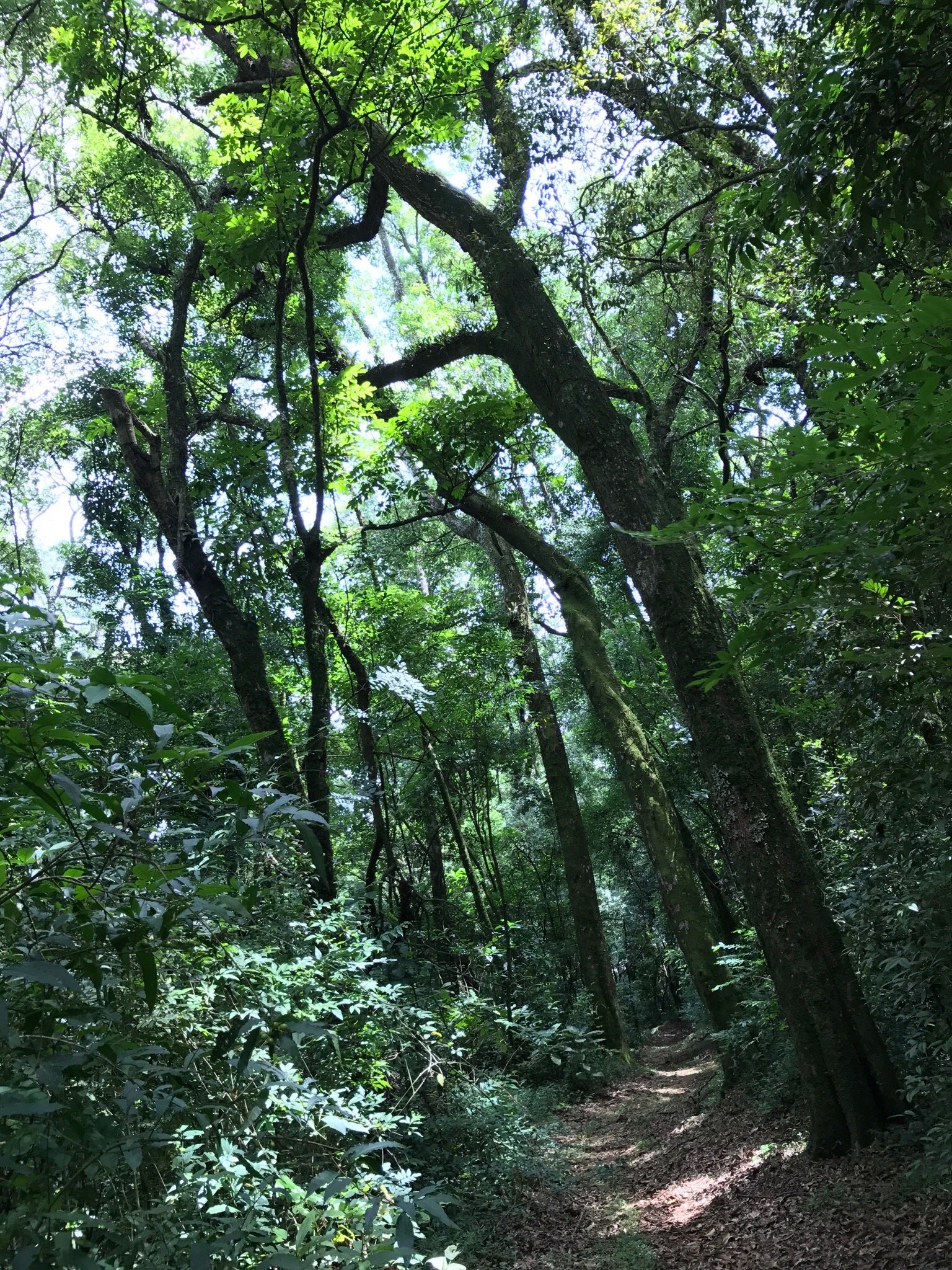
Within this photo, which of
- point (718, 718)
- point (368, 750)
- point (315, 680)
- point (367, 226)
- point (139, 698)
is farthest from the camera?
point (368, 750)

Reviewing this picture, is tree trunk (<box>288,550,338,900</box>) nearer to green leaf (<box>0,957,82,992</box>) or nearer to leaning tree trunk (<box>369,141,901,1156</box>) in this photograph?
leaning tree trunk (<box>369,141,901,1156</box>)

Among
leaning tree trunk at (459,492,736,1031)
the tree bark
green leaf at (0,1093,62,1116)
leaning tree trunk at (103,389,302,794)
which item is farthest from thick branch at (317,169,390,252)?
green leaf at (0,1093,62,1116)

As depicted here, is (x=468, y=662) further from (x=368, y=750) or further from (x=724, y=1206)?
(x=724, y=1206)

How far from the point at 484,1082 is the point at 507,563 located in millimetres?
8804

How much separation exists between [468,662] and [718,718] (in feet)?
18.4

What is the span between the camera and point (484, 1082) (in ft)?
19.9

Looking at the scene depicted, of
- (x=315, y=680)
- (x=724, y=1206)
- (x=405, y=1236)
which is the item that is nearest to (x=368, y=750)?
(x=315, y=680)

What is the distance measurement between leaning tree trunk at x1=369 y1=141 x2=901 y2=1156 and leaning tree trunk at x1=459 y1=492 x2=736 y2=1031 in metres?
2.61

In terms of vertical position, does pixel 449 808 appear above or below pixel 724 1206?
above

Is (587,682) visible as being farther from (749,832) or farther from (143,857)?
(143,857)

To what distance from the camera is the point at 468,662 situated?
10820mm

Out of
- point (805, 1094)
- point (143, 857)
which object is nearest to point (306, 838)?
point (143, 857)

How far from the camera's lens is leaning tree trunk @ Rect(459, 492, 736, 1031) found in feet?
26.8

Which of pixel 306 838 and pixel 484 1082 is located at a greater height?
pixel 306 838
